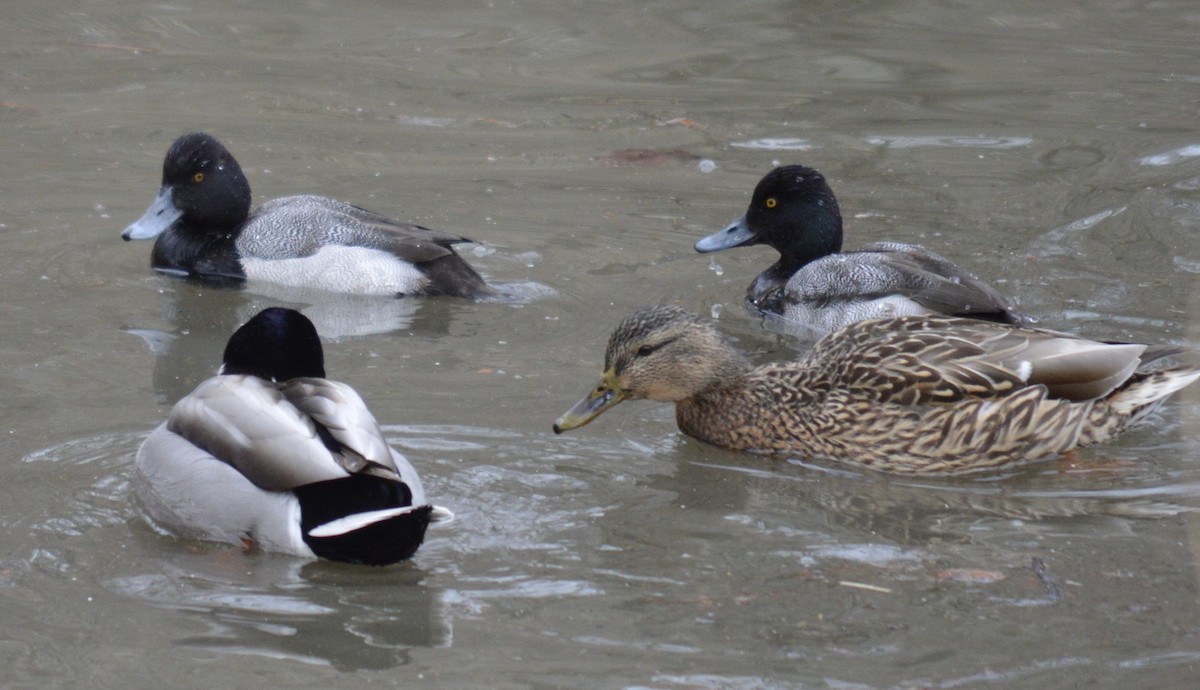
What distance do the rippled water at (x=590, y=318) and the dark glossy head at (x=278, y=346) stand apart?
2.07ft

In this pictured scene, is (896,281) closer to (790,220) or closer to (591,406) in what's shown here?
(790,220)

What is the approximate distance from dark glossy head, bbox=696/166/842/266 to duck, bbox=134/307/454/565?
3.85m

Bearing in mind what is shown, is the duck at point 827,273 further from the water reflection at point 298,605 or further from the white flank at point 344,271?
the water reflection at point 298,605

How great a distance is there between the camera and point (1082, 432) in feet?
20.8

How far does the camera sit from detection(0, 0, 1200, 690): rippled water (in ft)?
14.8

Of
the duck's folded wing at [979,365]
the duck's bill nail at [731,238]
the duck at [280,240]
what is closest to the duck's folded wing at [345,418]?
the duck's folded wing at [979,365]

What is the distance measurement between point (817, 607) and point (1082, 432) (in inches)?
83.5

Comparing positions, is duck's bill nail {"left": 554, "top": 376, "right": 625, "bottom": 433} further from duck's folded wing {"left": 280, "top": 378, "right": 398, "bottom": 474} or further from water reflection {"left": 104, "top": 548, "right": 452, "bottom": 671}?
water reflection {"left": 104, "top": 548, "right": 452, "bottom": 671}

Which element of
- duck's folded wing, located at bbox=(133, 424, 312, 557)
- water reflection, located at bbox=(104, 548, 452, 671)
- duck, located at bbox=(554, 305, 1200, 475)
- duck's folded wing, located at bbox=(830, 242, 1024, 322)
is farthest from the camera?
duck's folded wing, located at bbox=(830, 242, 1024, 322)

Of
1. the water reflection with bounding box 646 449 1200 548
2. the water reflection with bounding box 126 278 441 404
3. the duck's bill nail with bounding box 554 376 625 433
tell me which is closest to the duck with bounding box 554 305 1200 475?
the duck's bill nail with bounding box 554 376 625 433

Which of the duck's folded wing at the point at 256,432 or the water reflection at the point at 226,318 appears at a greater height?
the duck's folded wing at the point at 256,432

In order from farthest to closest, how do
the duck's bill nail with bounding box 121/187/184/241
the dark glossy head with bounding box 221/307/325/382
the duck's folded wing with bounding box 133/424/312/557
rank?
the duck's bill nail with bounding box 121/187/184/241 → the dark glossy head with bounding box 221/307/325/382 → the duck's folded wing with bounding box 133/424/312/557

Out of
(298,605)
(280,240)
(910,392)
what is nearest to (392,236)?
(280,240)

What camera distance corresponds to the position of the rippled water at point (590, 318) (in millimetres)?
4516
